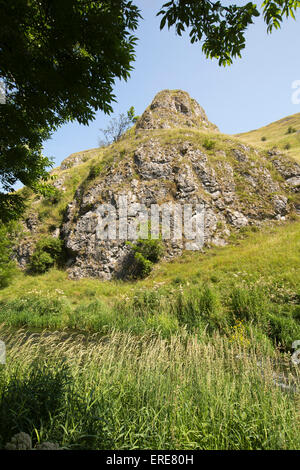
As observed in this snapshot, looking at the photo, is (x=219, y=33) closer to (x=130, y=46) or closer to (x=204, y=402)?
(x=130, y=46)

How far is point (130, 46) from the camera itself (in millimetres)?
2488

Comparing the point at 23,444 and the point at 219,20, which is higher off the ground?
the point at 219,20

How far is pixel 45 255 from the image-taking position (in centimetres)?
2070

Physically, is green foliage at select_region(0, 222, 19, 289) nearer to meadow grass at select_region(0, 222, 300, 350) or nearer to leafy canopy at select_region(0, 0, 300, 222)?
meadow grass at select_region(0, 222, 300, 350)

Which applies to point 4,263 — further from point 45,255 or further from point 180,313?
point 180,313

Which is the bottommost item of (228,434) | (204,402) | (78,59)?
(228,434)

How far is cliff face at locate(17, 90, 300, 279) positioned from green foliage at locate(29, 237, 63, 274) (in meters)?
1.18

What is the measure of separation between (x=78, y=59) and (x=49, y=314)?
12.3 meters

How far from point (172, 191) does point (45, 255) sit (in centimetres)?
1491

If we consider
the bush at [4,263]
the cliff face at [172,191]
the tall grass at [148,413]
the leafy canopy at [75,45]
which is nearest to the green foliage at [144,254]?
the cliff face at [172,191]

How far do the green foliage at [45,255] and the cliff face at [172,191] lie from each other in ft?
3.87

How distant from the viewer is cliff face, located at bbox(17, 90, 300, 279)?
2041cm

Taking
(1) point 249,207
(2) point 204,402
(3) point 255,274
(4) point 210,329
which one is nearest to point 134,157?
(1) point 249,207

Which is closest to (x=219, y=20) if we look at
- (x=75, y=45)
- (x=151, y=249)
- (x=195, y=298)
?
(x=75, y=45)
